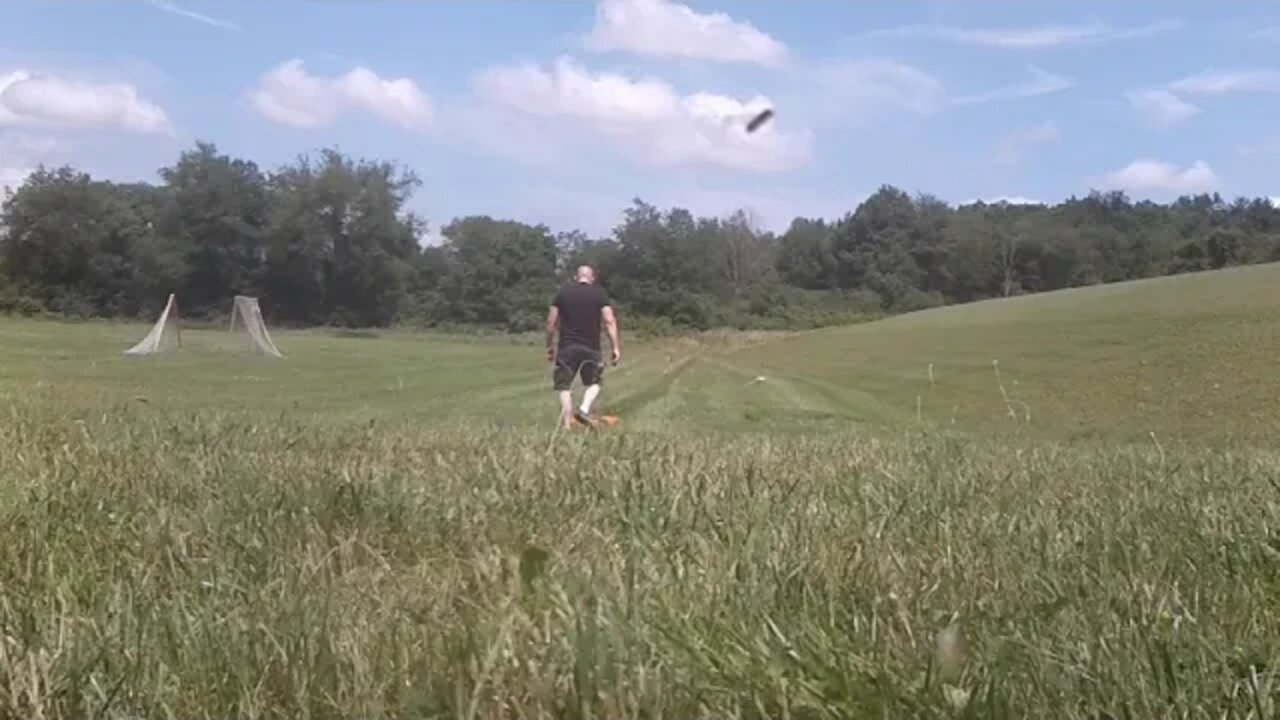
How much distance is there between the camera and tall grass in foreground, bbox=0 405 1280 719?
9.20ft

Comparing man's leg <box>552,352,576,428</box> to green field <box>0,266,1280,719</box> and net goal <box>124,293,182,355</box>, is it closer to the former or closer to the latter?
green field <box>0,266,1280,719</box>

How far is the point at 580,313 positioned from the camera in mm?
17969

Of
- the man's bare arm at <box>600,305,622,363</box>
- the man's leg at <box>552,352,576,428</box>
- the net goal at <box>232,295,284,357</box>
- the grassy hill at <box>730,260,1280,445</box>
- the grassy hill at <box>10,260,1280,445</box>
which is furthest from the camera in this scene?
the net goal at <box>232,295,284,357</box>

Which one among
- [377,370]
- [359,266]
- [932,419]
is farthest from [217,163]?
[932,419]

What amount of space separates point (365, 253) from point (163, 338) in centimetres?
3194

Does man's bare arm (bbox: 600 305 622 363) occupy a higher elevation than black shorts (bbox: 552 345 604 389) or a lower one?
higher

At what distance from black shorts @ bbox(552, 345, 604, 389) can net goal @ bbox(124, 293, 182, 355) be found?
30.7m

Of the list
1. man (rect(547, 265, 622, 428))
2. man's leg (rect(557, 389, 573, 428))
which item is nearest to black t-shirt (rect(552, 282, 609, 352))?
man (rect(547, 265, 622, 428))

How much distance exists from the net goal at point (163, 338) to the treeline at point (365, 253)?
575 inches

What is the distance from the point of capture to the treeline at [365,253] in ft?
186

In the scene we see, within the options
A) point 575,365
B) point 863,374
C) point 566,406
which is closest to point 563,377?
point 575,365

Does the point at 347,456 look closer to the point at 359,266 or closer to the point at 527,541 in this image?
the point at 527,541

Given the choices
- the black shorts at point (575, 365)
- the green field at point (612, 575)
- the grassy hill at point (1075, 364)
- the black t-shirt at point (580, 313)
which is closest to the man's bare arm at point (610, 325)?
the black t-shirt at point (580, 313)

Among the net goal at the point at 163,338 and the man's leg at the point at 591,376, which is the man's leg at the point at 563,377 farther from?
the net goal at the point at 163,338
